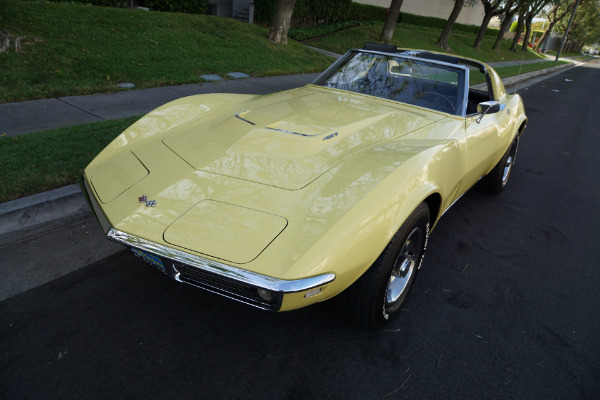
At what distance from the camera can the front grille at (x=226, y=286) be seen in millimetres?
1715

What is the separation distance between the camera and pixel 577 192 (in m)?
4.83

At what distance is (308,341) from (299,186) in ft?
2.82

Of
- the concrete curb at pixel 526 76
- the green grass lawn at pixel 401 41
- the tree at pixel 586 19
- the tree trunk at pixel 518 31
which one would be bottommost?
the concrete curb at pixel 526 76

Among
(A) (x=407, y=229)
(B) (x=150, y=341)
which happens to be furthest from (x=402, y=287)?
(B) (x=150, y=341)

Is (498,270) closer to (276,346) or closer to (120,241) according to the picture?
(276,346)

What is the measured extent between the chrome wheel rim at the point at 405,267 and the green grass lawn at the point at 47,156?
8.97ft

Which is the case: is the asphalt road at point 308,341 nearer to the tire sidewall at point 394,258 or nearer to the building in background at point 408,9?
the tire sidewall at point 394,258

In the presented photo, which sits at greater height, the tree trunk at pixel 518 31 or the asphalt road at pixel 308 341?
the tree trunk at pixel 518 31

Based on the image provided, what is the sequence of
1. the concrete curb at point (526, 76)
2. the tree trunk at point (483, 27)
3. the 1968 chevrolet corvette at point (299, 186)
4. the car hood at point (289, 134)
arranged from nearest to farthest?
the 1968 chevrolet corvette at point (299, 186), the car hood at point (289, 134), the concrete curb at point (526, 76), the tree trunk at point (483, 27)

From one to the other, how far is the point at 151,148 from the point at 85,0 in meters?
10.6

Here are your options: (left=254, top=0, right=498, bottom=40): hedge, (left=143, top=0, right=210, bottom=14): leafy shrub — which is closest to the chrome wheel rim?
(left=143, top=0, right=210, bottom=14): leafy shrub

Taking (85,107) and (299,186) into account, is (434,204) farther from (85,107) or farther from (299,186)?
(85,107)

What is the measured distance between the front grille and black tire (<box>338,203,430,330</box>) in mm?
528

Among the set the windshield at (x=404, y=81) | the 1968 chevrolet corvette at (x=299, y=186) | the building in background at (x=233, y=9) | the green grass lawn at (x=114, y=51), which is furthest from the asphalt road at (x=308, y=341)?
the building in background at (x=233, y=9)
